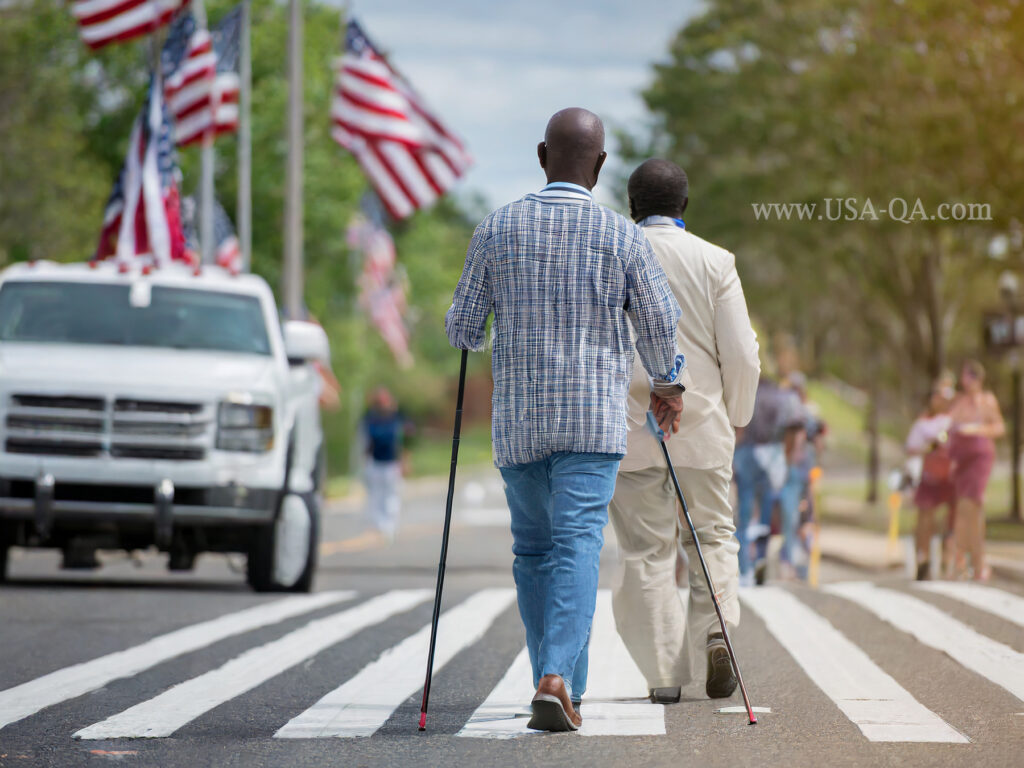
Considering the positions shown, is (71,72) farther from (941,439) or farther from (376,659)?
(376,659)

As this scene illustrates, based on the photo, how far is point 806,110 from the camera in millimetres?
26797

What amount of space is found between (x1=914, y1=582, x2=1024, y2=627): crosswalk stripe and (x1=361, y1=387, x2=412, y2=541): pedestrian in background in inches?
426

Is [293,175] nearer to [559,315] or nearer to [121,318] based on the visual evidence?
[121,318]

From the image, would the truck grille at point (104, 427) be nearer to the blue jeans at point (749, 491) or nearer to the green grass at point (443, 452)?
the blue jeans at point (749, 491)

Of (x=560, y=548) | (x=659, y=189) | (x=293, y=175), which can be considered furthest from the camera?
(x=293, y=175)

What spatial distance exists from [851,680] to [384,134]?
47.3ft

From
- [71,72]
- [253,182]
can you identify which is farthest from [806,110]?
[71,72]

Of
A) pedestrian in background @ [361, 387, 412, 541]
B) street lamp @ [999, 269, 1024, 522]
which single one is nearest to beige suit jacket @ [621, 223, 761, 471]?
pedestrian in background @ [361, 387, 412, 541]

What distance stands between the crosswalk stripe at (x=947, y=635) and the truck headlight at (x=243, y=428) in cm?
399

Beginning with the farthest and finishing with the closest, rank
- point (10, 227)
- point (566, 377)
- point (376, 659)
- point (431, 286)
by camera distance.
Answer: point (431, 286) → point (10, 227) → point (376, 659) → point (566, 377)

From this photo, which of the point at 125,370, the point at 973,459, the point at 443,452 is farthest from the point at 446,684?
the point at 443,452

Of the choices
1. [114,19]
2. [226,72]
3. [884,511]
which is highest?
[226,72]

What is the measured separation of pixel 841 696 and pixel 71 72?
3090 centimetres

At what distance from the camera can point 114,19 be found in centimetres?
1897
